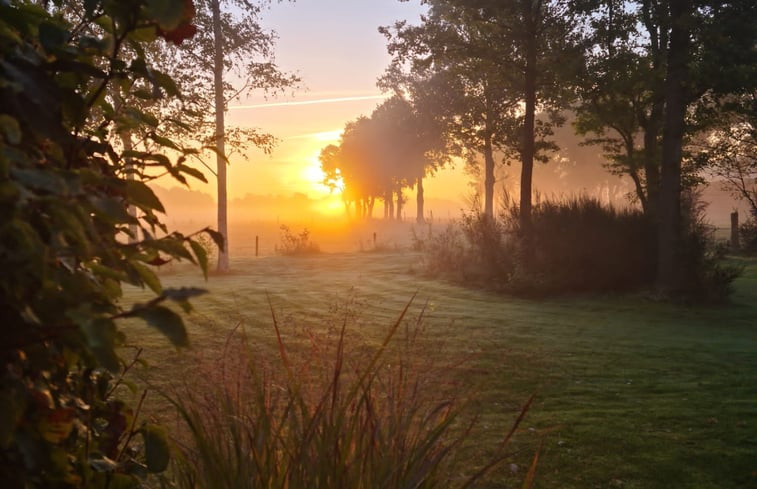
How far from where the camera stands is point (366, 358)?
7.12 m

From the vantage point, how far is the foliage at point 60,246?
100 centimetres

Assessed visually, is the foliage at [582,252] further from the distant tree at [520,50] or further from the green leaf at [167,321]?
the green leaf at [167,321]

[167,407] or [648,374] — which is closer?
[167,407]

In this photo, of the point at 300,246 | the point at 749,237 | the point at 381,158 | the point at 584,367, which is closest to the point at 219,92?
the point at 300,246

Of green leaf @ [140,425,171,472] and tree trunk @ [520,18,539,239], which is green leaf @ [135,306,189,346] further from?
tree trunk @ [520,18,539,239]

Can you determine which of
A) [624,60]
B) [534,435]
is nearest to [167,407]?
[534,435]

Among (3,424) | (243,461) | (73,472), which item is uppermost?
(3,424)

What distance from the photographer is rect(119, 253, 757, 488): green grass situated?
4.33m

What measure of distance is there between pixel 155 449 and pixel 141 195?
28.8 inches

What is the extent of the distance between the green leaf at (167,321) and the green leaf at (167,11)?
516 millimetres

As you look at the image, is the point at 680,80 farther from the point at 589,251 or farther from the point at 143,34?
the point at 143,34

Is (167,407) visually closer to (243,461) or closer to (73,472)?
(243,461)

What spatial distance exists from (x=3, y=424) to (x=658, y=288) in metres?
14.1

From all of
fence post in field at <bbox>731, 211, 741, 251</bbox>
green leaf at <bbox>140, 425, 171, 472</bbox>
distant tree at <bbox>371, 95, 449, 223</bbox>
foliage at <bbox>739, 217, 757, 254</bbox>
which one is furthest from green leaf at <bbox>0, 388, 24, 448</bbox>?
distant tree at <bbox>371, 95, 449, 223</bbox>
